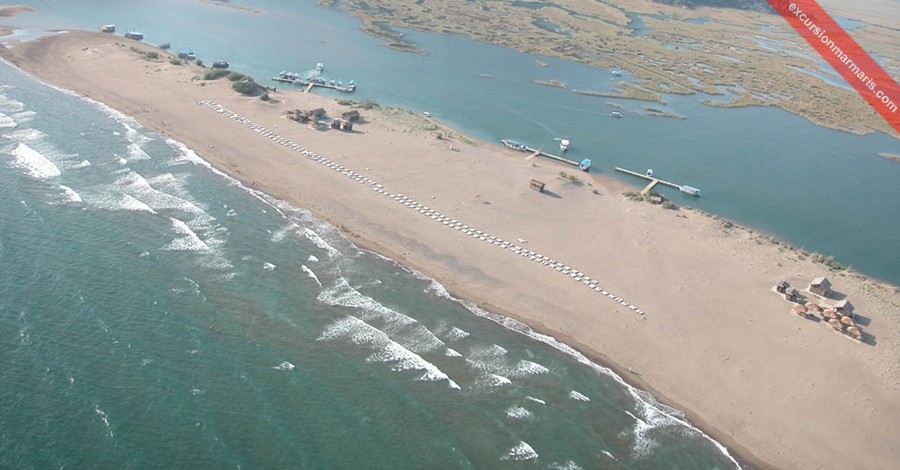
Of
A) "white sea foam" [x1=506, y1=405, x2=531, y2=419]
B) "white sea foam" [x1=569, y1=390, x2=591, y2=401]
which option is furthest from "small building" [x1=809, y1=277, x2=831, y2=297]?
"white sea foam" [x1=506, y1=405, x2=531, y2=419]

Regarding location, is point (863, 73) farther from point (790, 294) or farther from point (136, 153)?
point (136, 153)

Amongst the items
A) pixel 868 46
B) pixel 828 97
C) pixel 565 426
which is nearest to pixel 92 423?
pixel 565 426

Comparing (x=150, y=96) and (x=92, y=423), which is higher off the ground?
(x=150, y=96)

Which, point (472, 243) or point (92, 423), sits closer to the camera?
point (92, 423)

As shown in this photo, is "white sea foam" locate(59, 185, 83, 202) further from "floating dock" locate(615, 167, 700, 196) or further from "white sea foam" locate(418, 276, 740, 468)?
"floating dock" locate(615, 167, 700, 196)

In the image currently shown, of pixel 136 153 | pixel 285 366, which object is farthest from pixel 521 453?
pixel 136 153

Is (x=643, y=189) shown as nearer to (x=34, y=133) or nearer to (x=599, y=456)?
(x=599, y=456)

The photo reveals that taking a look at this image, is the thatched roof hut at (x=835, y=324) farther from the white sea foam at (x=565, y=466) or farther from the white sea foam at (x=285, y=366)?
the white sea foam at (x=285, y=366)

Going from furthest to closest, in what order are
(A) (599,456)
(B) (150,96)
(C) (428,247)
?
(B) (150,96) → (C) (428,247) → (A) (599,456)
